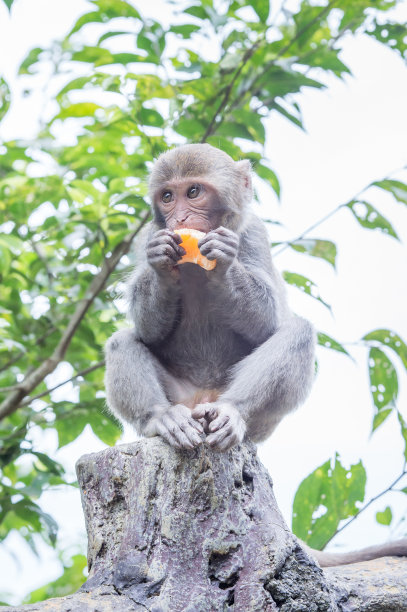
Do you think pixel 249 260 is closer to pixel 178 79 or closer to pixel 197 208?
pixel 197 208

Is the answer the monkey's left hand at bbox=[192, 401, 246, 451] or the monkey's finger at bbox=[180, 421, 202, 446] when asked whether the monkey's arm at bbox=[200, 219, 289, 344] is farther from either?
the monkey's finger at bbox=[180, 421, 202, 446]

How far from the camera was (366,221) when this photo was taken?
19.6ft

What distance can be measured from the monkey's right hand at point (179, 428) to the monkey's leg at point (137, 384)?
240 mm

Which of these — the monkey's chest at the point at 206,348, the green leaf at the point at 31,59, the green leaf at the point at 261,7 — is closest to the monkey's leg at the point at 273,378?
the monkey's chest at the point at 206,348

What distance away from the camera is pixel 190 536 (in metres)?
3.74

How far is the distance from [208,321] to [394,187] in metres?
1.96

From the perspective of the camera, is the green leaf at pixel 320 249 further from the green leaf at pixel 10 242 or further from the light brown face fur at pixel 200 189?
the green leaf at pixel 10 242

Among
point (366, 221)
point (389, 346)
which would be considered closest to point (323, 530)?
point (389, 346)

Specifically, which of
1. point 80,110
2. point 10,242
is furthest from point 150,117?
point 10,242

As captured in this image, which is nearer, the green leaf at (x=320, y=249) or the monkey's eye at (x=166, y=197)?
the monkey's eye at (x=166, y=197)

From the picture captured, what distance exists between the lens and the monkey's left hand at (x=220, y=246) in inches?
183

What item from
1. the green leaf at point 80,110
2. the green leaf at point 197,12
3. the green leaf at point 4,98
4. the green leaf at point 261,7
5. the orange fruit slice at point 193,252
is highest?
the green leaf at point 4,98

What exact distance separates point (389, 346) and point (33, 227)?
3333 millimetres

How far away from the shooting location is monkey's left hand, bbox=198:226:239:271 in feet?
15.2
